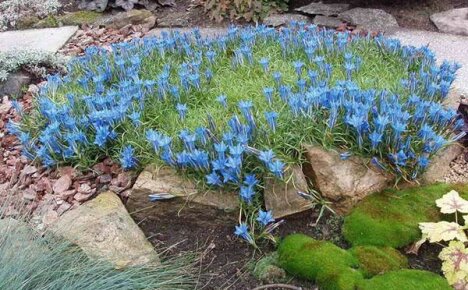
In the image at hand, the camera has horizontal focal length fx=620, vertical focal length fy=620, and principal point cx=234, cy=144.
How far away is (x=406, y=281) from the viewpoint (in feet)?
7.89

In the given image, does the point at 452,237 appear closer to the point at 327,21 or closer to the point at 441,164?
the point at 441,164

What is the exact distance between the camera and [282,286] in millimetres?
2594

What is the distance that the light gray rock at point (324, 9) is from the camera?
5.77m

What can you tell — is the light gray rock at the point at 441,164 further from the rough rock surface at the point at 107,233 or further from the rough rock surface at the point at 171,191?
the rough rock surface at the point at 107,233

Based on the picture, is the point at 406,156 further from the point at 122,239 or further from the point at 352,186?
the point at 122,239

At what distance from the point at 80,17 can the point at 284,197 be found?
4301 mm

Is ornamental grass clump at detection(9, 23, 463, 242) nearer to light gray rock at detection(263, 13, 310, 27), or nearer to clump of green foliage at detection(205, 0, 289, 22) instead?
light gray rock at detection(263, 13, 310, 27)

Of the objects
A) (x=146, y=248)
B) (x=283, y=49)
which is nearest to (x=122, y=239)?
(x=146, y=248)

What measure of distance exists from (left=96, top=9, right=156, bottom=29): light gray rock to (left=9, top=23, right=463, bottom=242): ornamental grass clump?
184cm

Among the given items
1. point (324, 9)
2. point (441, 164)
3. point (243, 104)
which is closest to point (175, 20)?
point (324, 9)

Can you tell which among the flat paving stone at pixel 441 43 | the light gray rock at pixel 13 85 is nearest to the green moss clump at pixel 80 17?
the light gray rock at pixel 13 85

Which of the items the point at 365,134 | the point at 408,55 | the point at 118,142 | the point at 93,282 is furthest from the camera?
the point at 408,55

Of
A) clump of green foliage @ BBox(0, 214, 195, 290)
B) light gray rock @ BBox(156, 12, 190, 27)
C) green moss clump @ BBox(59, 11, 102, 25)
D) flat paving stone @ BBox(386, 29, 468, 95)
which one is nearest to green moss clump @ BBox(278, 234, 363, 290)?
clump of green foliage @ BBox(0, 214, 195, 290)

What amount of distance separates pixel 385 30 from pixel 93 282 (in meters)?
3.83
